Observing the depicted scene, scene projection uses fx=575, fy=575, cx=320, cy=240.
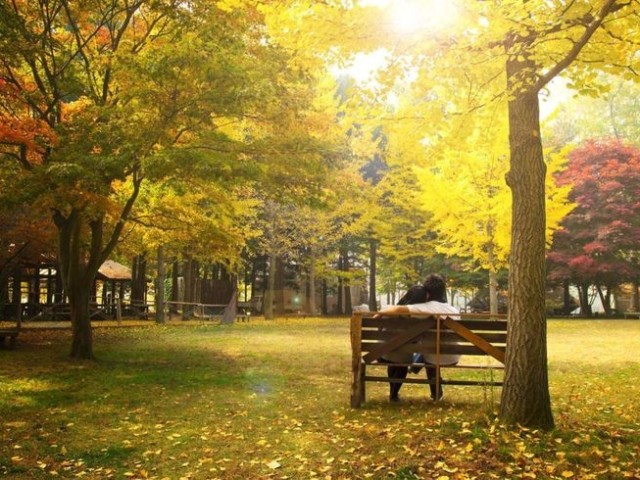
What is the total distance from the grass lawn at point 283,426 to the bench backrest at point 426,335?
0.61m

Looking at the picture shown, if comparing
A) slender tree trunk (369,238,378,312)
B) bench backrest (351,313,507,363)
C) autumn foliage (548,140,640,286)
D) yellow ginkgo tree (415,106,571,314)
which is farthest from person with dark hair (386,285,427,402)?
slender tree trunk (369,238,378,312)

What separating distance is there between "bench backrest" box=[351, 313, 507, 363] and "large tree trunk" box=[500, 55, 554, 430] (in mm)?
989

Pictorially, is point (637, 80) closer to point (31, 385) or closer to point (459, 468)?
point (459, 468)

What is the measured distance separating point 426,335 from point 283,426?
1.84m

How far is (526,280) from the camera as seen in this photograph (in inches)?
200

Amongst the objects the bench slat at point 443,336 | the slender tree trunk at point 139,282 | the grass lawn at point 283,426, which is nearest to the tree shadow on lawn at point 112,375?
Result: the grass lawn at point 283,426

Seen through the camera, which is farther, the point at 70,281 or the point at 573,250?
the point at 573,250

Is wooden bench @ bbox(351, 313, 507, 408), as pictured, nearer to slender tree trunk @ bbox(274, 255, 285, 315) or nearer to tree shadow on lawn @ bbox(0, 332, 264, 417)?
tree shadow on lawn @ bbox(0, 332, 264, 417)

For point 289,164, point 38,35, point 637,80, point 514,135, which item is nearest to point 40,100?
point 38,35

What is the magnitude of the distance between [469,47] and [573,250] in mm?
27063

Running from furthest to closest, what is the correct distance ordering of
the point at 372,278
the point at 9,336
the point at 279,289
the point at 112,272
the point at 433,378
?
the point at 372,278
the point at 279,289
the point at 112,272
the point at 9,336
the point at 433,378

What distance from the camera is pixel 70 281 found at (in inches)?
430

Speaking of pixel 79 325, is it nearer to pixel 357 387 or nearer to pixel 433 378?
pixel 357 387

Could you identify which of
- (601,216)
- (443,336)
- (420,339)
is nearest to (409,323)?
(420,339)
